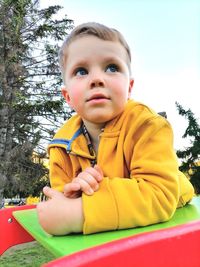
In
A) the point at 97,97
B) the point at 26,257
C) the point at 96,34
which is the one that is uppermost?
the point at 96,34

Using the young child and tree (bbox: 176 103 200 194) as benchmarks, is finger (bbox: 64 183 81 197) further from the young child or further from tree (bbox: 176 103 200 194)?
tree (bbox: 176 103 200 194)

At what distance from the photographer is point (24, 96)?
5.57 metres

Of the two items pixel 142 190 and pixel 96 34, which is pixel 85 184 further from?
pixel 96 34

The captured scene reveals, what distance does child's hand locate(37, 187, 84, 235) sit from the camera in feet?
1.54

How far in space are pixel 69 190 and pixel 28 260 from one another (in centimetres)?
196

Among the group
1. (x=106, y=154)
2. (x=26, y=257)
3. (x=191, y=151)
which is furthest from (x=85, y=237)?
(x=191, y=151)

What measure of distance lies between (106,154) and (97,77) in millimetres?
123

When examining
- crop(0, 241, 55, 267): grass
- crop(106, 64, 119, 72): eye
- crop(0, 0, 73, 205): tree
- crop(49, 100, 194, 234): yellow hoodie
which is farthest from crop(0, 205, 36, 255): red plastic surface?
crop(0, 0, 73, 205): tree

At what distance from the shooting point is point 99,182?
498 mm

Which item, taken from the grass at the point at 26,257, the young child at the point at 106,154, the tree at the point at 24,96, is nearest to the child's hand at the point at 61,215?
the young child at the point at 106,154

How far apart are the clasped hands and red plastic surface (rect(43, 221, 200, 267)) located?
0.12m

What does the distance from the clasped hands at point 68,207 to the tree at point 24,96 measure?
509 cm

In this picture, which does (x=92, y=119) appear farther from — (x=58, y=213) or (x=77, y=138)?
(x=58, y=213)

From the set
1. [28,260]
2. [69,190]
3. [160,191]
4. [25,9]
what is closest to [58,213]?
[69,190]
